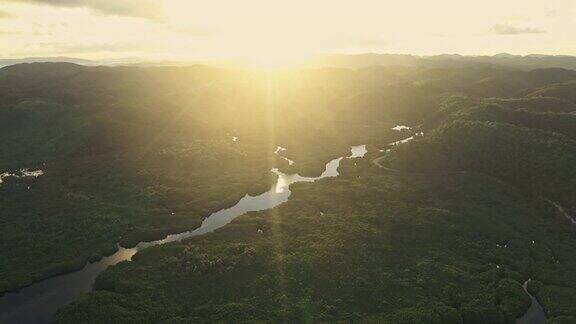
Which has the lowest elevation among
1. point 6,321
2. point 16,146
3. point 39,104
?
point 6,321

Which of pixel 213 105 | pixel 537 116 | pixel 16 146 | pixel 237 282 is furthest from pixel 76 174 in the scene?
pixel 537 116

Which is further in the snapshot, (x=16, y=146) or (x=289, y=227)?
(x=16, y=146)

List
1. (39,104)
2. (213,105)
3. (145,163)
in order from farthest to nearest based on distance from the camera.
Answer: (213,105), (39,104), (145,163)

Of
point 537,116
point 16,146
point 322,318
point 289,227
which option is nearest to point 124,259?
point 289,227

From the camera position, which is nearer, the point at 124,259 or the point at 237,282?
the point at 237,282

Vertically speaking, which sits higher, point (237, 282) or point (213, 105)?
point (213, 105)

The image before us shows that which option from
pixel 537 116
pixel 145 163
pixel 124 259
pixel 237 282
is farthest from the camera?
pixel 537 116

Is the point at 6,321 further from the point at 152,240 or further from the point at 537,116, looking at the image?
the point at 537,116

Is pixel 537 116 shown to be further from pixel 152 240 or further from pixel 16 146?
pixel 16 146

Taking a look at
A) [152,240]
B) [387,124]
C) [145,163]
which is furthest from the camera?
[387,124]
